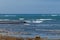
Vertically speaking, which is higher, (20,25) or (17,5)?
(17,5)

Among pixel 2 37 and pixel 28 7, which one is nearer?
pixel 2 37

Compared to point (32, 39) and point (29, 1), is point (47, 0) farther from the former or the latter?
point (32, 39)

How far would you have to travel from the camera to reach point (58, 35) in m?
2.36

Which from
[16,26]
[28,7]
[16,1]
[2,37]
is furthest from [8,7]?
[16,26]

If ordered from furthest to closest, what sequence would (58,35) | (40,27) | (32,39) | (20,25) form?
1. (20,25)
2. (40,27)
3. (58,35)
4. (32,39)

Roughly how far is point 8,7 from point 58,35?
90 cm

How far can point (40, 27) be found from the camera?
276 cm

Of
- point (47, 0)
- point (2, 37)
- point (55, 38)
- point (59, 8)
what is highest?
point (47, 0)

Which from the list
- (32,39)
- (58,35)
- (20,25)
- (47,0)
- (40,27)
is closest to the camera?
(32,39)

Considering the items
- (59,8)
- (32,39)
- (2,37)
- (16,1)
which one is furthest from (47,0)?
(2,37)

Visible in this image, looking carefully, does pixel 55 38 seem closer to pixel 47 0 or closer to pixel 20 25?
pixel 47 0

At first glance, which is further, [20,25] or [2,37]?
[20,25]

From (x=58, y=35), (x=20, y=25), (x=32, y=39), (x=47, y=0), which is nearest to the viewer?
(x=32, y=39)

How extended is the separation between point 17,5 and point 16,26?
0.64 meters
